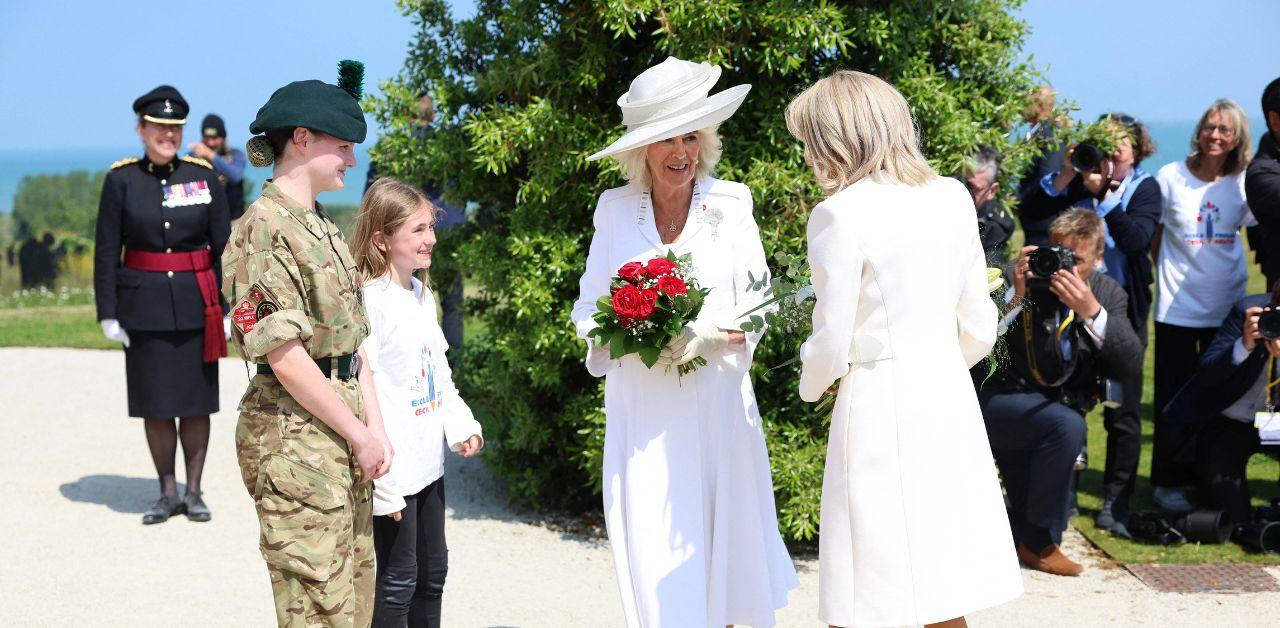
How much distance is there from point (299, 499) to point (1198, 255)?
20.0 ft

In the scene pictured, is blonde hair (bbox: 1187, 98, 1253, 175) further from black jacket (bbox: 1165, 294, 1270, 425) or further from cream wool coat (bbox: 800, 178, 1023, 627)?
cream wool coat (bbox: 800, 178, 1023, 627)

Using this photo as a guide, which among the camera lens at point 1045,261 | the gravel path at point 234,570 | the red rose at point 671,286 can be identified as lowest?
the gravel path at point 234,570

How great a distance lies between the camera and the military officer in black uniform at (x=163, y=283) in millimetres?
6926

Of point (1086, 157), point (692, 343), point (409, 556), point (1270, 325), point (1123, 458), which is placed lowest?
point (1123, 458)

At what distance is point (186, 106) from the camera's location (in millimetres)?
7000

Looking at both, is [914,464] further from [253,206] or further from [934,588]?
[253,206]

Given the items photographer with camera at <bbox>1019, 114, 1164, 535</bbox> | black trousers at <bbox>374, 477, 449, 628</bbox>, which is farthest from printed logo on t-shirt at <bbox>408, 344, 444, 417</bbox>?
photographer with camera at <bbox>1019, 114, 1164, 535</bbox>

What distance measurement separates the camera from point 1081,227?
20.9 feet

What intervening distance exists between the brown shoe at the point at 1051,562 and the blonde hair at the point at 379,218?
3.79m

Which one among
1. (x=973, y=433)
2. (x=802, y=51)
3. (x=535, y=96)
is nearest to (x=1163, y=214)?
(x=802, y=51)

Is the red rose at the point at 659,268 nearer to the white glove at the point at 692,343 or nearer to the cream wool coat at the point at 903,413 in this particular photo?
the white glove at the point at 692,343

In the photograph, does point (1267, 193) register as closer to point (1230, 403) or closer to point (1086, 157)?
point (1086, 157)

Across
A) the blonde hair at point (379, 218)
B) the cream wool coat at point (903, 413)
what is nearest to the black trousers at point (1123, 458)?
the cream wool coat at point (903, 413)

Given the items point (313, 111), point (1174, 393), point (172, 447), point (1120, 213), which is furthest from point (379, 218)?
point (1174, 393)
